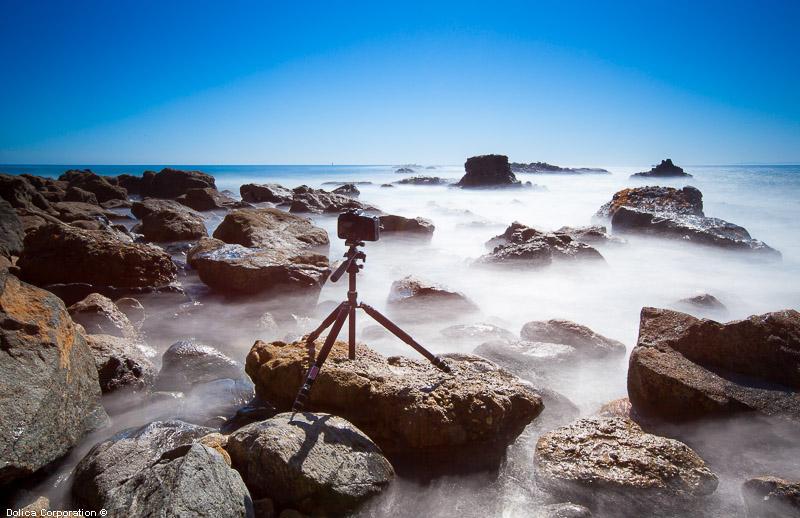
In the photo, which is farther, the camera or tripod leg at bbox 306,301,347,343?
tripod leg at bbox 306,301,347,343

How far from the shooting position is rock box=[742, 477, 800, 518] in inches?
92.5

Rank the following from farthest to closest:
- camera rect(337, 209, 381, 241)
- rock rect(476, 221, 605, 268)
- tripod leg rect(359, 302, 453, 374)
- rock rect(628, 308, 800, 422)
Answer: rock rect(476, 221, 605, 268), rock rect(628, 308, 800, 422), tripod leg rect(359, 302, 453, 374), camera rect(337, 209, 381, 241)

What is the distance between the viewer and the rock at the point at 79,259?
5.75 meters

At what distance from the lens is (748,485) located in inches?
99.7

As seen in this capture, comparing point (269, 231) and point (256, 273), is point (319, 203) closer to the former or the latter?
point (269, 231)

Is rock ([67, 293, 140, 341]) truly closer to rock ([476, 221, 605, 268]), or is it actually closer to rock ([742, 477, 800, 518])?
rock ([742, 477, 800, 518])

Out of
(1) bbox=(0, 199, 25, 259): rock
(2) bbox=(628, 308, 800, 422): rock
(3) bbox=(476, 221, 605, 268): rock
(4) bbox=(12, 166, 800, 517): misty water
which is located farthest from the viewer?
(3) bbox=(476, 221, 605, 268): rock

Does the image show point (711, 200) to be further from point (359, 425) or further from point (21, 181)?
point (21, 181)

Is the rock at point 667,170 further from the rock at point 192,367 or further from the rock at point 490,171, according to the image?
the rock at point 192,367

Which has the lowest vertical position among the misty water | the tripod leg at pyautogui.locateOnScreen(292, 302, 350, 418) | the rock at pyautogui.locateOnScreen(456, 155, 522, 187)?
the misty water

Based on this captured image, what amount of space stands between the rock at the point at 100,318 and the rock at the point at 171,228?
642 cm

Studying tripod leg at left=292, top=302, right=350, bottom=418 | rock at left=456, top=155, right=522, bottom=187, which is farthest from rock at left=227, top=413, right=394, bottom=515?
rock at left=456, top=155, right=522, bottom=187

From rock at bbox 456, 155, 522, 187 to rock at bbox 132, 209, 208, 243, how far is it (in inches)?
1397

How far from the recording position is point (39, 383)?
2330 millimetres
